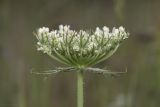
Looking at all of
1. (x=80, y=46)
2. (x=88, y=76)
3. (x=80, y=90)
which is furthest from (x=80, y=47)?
(x=88, y=76)

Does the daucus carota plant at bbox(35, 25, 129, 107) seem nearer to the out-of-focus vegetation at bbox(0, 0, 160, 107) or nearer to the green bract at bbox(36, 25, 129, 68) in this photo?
the green bract at bbox(36, 25, 129, 68)

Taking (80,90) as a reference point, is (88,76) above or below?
above

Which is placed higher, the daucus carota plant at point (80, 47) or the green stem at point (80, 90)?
the daucus carota plant at point (80, 47)

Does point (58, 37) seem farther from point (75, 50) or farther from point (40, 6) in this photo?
point (40, 6)

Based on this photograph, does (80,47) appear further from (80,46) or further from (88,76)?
(88,76)

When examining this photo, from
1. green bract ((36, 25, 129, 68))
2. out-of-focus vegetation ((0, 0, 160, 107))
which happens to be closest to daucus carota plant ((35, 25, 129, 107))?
green bract ((36, 25, 129, 68))

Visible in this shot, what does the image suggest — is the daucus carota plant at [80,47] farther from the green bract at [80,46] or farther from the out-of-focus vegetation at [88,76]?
the out-of-focus vegetation at [88,76]

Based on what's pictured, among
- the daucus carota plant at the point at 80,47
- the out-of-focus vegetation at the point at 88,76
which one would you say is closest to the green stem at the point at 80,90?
the daucus carota plant at the point at 80,47
